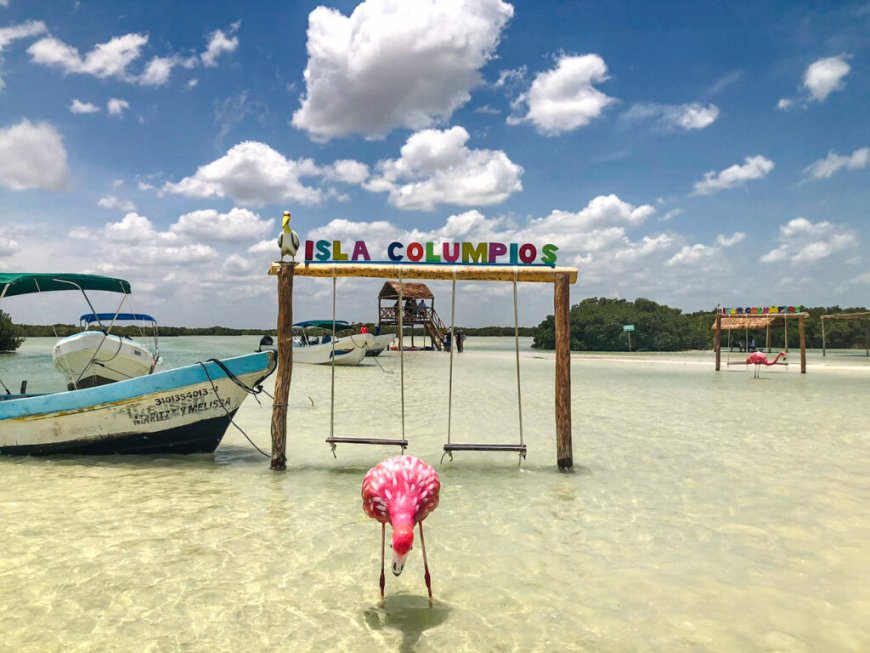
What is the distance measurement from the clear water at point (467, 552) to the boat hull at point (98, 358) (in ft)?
25.0

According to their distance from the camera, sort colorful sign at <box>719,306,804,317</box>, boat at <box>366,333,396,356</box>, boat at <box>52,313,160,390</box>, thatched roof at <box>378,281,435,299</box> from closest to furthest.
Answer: boat at <box>52,313,160,390</box>, colorful sign at <box>719,306,804,317</box>, boat at <box>366,333,396,356</box>, thatched roof at <box>378,281,435,299</box>

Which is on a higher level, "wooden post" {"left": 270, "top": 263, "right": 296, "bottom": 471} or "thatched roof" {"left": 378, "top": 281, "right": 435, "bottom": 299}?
"thatched roof" {"left": 378, "top": 281, "right": 435, "bottom": 299}

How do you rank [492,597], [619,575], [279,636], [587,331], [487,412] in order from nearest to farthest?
1. [279,636]
2. [492,597]
3. [619,575]
4. [487,412]
5. [587,331]

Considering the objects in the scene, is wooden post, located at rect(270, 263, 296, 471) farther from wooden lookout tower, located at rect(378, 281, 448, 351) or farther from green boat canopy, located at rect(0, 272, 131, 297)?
wooden lookout tower, located at rect(378, 281, 448, 351)

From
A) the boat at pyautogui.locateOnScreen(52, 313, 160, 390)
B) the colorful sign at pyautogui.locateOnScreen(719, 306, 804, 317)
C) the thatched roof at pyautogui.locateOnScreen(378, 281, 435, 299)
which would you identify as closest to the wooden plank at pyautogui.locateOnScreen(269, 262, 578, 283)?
the boat at pyautogui.locateOnScreen(52, 313, 160, 390)

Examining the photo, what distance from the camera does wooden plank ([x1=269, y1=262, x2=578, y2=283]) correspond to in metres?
8.57

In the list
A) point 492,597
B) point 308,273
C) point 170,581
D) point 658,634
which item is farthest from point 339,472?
point 658,634

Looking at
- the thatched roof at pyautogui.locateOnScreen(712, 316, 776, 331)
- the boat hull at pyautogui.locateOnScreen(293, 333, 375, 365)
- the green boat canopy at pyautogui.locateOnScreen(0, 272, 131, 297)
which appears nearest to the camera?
the green boat canopy at pyautogui.locateOnScreen(0, 272, 131, 297)

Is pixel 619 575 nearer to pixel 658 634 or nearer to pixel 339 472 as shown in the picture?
pixel 658 634

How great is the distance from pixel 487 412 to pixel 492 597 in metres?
11.5

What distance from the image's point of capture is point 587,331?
5928 cm

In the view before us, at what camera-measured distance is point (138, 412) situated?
360 inches

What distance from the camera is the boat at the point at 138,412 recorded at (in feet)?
29.7

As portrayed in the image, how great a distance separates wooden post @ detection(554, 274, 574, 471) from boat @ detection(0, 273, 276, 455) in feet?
15.7
